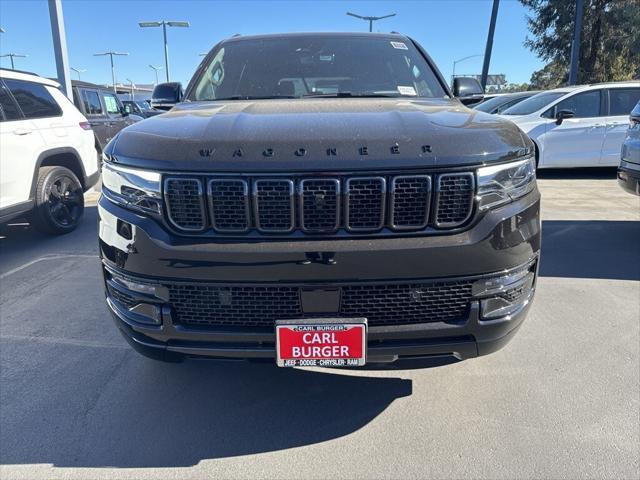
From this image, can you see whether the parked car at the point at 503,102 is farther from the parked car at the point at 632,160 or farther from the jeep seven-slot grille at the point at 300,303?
the jeep seven-slot grille at the point at 300,303

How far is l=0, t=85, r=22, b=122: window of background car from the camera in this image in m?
5.01

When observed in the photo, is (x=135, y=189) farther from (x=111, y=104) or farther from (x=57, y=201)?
(x=111, y=104)

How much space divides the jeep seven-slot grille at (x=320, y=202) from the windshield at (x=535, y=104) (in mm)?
8713

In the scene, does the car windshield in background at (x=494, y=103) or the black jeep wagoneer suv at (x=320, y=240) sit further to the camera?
the car windshield in background at (x=494, y=103)

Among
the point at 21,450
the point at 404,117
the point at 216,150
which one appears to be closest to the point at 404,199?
the point at 404,117

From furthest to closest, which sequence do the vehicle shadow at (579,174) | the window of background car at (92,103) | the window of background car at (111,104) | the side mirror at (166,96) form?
the window of background car at (111,104) < the window of background car at (92,103) < the vehicle shadow at (579,174) < the side mirror at (166,96)

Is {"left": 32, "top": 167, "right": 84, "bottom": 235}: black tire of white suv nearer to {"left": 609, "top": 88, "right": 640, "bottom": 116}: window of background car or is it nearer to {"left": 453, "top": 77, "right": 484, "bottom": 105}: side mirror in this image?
{"left": 453, "top": 77, "right": 484, "bottom": 105}: side mirror

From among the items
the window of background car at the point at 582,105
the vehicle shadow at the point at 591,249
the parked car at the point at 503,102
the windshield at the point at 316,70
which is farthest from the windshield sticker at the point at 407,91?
the parked car at the point at 503,102

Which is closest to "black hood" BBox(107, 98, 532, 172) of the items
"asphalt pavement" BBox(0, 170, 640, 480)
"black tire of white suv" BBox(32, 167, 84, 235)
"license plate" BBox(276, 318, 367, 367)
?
"license plate" BBox(276, 318, 367, 367)

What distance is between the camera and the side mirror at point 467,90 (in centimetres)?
358

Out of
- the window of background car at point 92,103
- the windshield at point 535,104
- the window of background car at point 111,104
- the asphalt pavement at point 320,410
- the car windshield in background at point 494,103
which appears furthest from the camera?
the car windshield in background at point 494,103

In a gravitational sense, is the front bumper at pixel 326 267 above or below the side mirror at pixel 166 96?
below

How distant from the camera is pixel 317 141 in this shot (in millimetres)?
1987

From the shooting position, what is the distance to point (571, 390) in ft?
8.73
